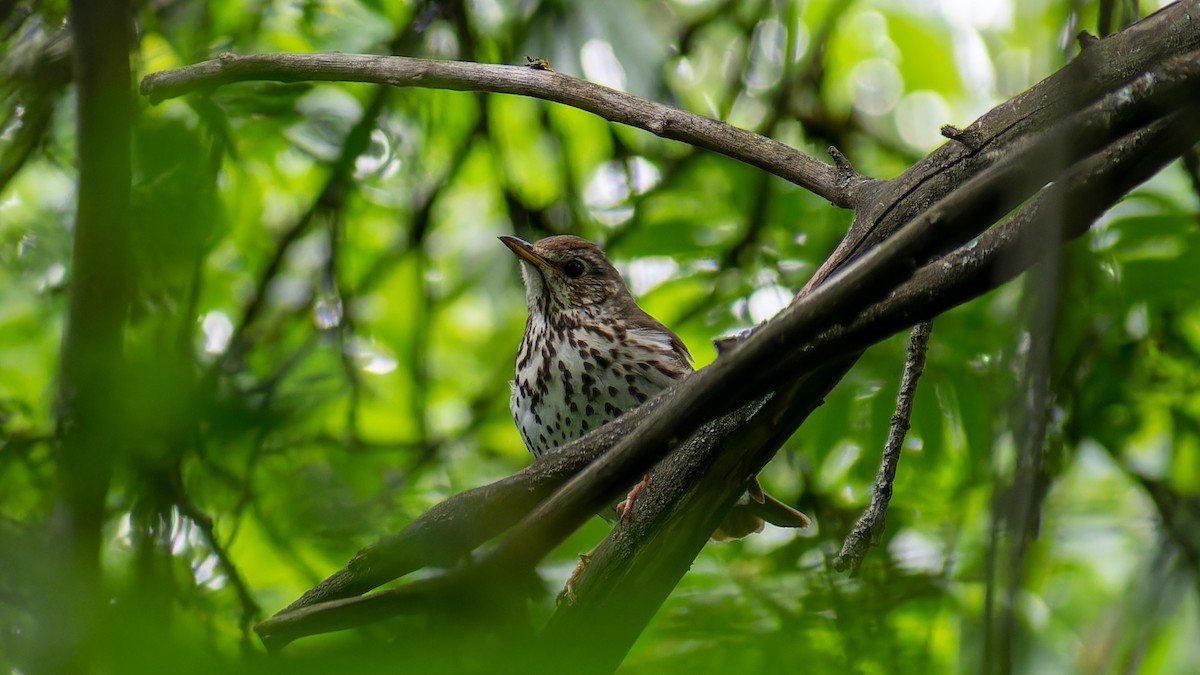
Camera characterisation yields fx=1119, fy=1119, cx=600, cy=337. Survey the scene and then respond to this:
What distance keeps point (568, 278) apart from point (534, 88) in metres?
2.11

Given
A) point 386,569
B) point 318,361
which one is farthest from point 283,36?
point 386,569

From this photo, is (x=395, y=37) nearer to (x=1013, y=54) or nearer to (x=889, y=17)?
(x=889, y=17)

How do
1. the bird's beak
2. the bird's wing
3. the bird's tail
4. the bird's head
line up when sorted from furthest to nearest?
the bird's beak, the bird's head, the bird's wing, the bird's tail

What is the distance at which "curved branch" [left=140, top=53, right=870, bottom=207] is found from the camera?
2.48 m

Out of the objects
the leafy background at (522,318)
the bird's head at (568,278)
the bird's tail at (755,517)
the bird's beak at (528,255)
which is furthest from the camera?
the bird's beak at (528,255)

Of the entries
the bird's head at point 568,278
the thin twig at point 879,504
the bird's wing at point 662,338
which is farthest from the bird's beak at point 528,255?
the thin twig at point 879,504

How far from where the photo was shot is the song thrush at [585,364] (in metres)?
4.06

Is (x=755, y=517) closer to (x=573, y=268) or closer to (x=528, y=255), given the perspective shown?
(x=573, y=268)

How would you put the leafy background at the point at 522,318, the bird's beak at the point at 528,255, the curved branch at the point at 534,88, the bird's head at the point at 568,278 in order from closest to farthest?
the leafy background at the point at 522,318
the curved branch at the point at 534,88
the bird's head at the point at 568,278
the bird's beak at the point at 528,255

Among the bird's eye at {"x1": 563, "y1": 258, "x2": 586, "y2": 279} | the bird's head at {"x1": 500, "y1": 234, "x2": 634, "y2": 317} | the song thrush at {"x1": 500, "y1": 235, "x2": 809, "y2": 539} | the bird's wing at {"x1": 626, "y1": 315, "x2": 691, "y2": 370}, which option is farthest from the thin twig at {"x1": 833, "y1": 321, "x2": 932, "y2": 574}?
the bird's eye at {"x1": 563, "y1": 258, "x2": 586, "y2": 279}

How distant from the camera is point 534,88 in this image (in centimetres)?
265

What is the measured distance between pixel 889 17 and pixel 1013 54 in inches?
37.8

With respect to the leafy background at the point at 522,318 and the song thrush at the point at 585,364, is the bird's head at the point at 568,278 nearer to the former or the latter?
the song thrush at the point at 585,364

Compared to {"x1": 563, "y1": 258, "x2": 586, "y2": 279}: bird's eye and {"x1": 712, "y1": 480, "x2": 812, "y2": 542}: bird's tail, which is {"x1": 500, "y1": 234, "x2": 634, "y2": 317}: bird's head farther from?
{"x1": 712, "y1": 480, "x2": 812, "y2": 542}: bird's tail
